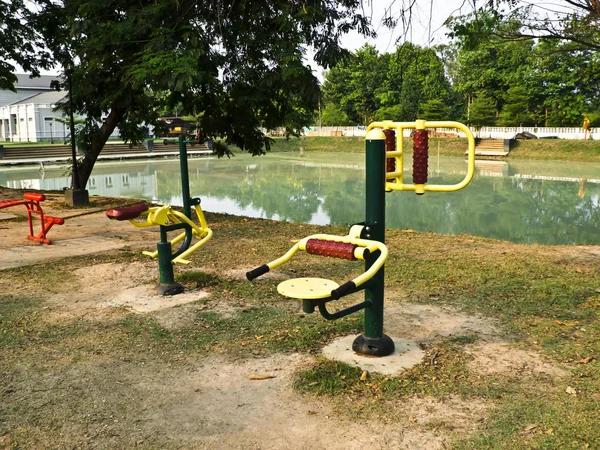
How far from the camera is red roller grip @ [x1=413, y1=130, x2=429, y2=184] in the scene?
3.73 meters

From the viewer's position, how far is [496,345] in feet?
13.0

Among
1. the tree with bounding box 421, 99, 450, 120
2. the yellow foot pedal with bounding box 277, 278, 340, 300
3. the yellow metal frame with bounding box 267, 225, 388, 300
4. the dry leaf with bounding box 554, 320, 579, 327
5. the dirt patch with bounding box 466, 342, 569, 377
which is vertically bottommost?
the dirt patch with bounding box 466, 342, 569, 377

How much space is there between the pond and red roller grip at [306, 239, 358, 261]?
313 inches

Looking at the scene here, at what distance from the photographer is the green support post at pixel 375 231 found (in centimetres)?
356

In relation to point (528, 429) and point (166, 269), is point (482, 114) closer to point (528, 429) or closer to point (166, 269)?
point (166, 269)

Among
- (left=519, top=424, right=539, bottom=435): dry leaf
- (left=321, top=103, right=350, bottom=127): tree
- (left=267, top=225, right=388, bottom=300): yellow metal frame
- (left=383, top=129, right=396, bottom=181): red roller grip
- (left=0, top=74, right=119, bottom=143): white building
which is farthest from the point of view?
(left=321, top=103, right=350, bottom=127): tree

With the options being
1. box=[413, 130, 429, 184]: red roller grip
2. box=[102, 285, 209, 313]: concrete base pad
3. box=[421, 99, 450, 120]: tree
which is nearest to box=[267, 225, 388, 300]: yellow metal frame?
box=[413, 130, 429, 184]: red roller grip

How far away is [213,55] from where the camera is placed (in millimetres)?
8742

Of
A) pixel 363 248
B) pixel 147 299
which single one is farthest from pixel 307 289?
pixel 147 299

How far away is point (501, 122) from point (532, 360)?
3902cm

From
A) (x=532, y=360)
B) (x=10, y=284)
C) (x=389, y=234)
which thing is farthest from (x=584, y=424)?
(x=389, y=234)

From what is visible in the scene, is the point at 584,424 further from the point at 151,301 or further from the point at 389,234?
the point at 389,234

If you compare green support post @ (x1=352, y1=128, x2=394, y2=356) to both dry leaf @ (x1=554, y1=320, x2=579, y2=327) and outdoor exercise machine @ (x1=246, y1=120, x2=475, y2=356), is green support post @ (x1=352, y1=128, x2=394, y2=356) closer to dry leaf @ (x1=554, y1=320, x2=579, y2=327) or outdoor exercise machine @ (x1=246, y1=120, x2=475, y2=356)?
outdoor exercise machine @ (x1=246, y1=120, x2=475, y2=356)

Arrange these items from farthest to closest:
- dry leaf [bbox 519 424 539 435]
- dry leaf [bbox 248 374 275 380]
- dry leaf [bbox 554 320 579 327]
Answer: dry leaf [bbox 554 320 579 327] < dry leaf [bbox 248 374 275 380] < dry leaf [bbox 519 424 539 435]
